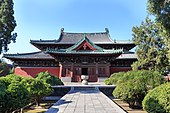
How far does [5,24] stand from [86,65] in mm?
13294

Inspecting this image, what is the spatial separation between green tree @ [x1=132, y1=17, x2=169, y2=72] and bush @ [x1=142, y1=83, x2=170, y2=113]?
17238 mm

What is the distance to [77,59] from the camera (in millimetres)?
28531

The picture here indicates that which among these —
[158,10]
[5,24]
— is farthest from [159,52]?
[5,24]

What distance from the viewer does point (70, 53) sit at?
2748 cm

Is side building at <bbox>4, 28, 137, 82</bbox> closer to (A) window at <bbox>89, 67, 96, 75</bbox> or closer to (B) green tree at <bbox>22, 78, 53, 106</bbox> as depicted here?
(A) window at <bbox>89, 67, 96, 75</bbox>

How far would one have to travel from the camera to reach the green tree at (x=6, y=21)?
97.9 feet

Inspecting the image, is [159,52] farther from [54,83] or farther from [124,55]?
[54,83]

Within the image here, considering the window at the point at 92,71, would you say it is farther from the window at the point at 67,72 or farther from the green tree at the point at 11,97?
the green tree at the point at 11,97

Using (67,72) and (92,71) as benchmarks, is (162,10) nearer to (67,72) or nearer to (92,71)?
(92,71)

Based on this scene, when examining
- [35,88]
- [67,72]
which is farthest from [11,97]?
[67,72]

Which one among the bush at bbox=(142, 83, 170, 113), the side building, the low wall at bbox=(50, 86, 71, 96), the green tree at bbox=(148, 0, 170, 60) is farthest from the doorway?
the bush at bbox=(142, 83, 170, 113)

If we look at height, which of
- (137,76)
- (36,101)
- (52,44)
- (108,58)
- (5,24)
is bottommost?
(36,101)

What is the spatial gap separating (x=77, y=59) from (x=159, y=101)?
21.6 meters

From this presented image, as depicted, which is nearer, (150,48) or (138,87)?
(138,87)
